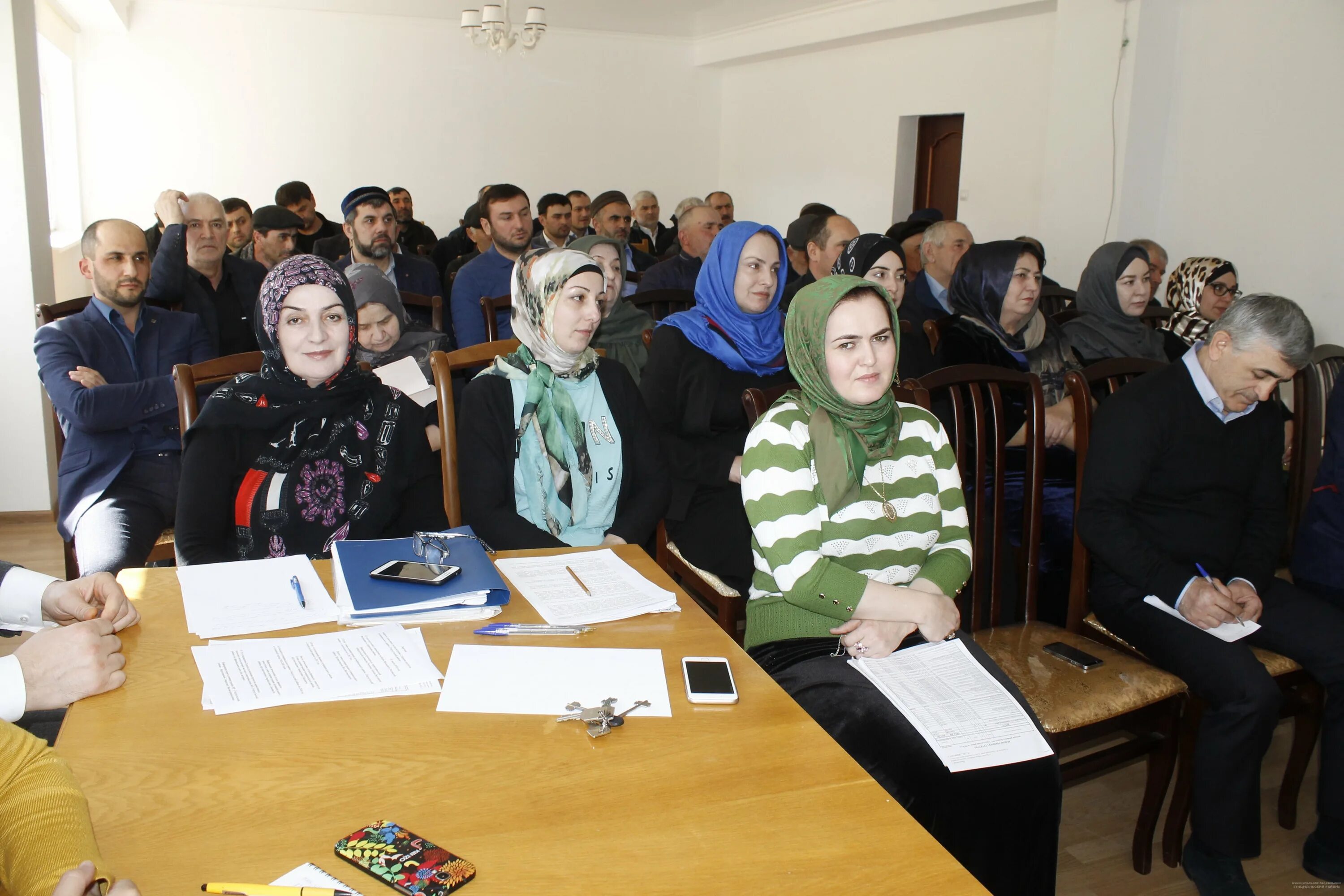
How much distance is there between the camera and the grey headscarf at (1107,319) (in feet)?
12.0

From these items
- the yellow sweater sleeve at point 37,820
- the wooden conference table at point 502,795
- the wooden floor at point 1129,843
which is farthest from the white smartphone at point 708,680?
the wooden floor at point 1129,843

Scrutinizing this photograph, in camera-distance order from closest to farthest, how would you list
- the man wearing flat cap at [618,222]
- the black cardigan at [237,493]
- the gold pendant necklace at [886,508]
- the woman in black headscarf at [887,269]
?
the gold pendant necklace at [886,508] < the black cardigan at [237,493] < the woman in black headscarf at [887,269] < the man wearing flat cap at [618,222]

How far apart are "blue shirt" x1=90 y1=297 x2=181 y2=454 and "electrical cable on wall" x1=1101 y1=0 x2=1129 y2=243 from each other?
17.0 feet

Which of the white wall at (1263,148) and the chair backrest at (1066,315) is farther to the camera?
the white wall at (1263,148)

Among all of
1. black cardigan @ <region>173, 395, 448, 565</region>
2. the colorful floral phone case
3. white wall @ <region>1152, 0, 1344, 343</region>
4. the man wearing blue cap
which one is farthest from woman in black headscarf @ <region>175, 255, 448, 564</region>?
white wall @ <region>1152, 0, 1344, 343</region>

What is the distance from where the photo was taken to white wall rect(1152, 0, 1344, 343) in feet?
16.4

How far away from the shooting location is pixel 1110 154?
5832mm

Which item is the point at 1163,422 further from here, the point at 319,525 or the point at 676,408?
the point at 319,525

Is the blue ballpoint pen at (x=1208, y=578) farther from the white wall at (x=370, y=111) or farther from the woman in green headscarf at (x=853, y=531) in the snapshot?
the white wall at (x=370, y=111)

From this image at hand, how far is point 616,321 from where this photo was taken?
12.3 ft

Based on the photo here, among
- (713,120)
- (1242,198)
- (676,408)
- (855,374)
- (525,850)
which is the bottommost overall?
(525,850)

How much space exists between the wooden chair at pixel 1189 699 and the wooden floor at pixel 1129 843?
5 cm

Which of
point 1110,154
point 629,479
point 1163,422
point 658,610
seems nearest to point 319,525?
point 629,479

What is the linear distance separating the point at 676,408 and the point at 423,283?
94.7 inches
